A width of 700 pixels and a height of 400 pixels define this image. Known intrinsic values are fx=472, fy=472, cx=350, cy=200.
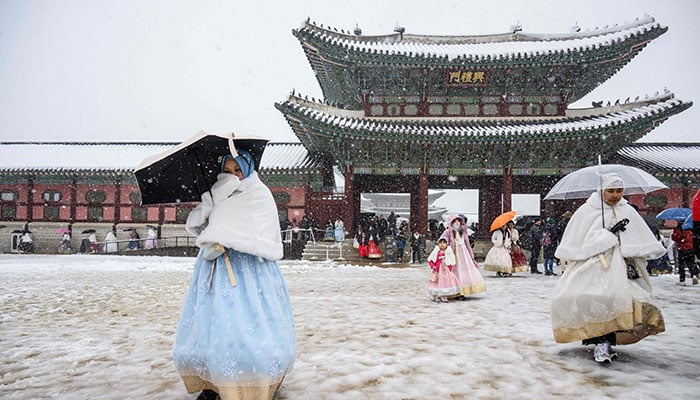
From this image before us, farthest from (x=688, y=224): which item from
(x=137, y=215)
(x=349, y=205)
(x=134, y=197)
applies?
(x=134, y=197)

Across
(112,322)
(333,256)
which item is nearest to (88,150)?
(333,256)

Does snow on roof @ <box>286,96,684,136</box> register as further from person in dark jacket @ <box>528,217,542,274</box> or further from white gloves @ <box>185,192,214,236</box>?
white gloves @ <box>185,192,214,236</box>

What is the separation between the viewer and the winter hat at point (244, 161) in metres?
3.25

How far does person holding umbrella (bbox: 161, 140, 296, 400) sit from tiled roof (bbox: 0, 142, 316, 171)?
16.9 meters

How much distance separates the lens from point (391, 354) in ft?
14.6

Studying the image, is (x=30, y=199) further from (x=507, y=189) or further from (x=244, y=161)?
(x=244, y=161)

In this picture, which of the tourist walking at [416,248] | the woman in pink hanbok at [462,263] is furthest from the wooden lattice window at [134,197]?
the woman in pink hanbok at [462,263]

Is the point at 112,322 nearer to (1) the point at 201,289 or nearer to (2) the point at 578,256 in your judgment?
(1) the point at 201,289

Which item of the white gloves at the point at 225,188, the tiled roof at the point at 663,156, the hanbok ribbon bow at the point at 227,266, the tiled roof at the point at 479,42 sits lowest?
the hanbok ribbon bow at the point at 227,266

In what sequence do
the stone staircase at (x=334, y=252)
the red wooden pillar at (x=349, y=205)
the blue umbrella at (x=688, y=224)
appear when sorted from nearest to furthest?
the blue umbrella at (x=688, y=224) < the stone staircase at (x=334, y=252) < the red wooden pillar at (x=349, y=205)

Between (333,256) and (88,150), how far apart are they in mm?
15146

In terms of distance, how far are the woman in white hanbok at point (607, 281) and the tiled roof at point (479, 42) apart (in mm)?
13536

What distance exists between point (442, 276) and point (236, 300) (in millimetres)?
5593

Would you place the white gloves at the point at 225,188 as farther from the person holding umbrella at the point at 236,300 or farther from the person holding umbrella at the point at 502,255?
the person holding umbrella at the point at 502,255
